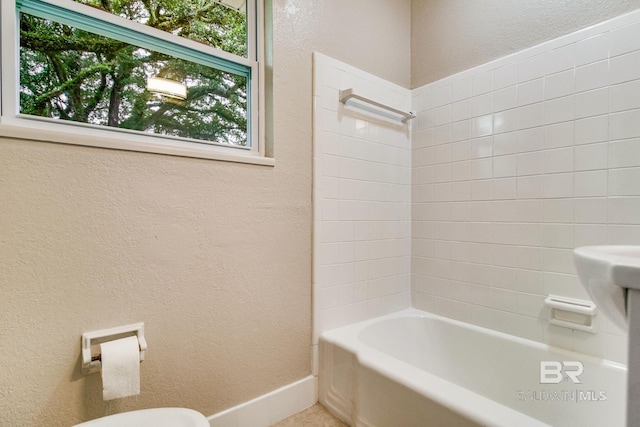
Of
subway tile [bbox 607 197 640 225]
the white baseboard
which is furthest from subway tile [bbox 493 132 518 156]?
the white baseboard

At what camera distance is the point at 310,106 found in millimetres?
1619

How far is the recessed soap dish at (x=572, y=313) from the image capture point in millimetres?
1339

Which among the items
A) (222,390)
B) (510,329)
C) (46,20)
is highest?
(46,20)

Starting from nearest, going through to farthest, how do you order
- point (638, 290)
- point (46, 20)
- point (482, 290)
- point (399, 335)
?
point (638, 290) < point (46, 20) < point (482, 290) < point (399, 335)

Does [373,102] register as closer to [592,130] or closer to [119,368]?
[592,130]

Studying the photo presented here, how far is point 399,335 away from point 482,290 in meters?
0.55

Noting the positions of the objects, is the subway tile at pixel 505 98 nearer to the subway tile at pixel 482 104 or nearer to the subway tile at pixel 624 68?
the subway tile at pixel 482 104

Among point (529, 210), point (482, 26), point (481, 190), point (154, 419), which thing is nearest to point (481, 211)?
point (481, 190)

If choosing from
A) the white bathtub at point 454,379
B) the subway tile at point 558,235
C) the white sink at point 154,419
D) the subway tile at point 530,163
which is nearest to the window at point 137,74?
the white sink at point 154,419

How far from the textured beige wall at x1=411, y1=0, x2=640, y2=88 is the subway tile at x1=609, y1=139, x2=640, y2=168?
0.57 m

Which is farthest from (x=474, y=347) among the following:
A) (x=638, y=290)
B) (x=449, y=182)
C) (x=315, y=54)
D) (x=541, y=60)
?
(x=315, y=54)

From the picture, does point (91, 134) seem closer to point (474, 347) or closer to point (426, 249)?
point (426, 249)

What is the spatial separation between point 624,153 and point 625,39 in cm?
48

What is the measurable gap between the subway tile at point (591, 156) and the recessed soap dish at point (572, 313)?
0.60 meters
